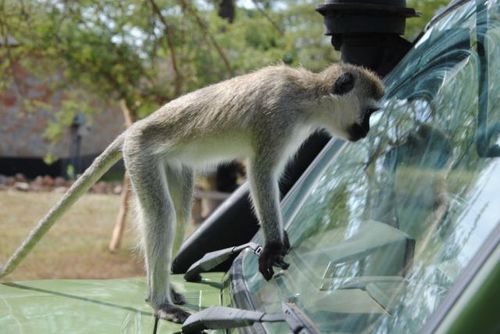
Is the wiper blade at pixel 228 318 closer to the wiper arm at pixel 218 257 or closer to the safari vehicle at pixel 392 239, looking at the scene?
the safari vehicle at pixel 392 239

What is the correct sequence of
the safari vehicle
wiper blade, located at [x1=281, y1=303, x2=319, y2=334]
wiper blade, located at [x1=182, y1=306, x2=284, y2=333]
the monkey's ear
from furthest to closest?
the monkey's ear, wiper blade, located at [x1=182, y1=306, x2=284, y2=333], wiper blade, located at [x1=281, y1=303, x2=319, y2=334], the safari vehicle

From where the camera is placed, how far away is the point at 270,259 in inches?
92.0

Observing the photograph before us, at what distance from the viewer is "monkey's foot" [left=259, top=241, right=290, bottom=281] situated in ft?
7.43

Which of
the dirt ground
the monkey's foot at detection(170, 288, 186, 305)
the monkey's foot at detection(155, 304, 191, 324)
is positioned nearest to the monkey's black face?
the monkey's foot at detection(170, 288, 186, 305)

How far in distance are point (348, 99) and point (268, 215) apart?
94cm

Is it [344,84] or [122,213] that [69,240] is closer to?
[122,213]

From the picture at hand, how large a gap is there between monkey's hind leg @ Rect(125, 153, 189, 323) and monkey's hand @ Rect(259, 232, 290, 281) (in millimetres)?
607

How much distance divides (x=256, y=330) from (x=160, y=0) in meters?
6.68

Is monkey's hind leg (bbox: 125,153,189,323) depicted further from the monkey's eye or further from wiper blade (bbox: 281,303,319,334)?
wiper blade (bbox: 281,303,319,334)

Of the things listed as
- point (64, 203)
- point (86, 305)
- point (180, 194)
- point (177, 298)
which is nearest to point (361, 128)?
point (177, 298)

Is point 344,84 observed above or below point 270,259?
above

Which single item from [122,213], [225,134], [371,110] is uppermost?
[371,110]

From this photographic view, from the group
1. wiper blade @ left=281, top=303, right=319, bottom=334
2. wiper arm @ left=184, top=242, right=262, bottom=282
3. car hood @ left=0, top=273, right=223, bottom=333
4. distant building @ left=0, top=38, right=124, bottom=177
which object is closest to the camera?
wiper blade @ left=281, top=303, right=319, bottom=334

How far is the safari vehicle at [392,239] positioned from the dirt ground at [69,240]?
6362 millimetres
